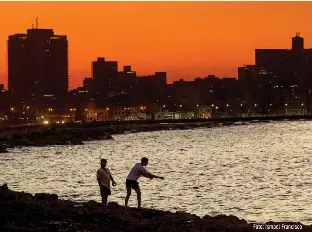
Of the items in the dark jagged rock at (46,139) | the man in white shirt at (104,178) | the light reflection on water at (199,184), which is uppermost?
the man in white shirt at (104,178)

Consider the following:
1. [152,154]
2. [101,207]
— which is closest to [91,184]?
[101,207]

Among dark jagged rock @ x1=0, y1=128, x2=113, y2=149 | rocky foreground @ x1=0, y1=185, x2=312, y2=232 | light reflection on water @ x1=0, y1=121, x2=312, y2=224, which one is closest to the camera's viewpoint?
rocky foreground @ x1=0, y1=185, x2=312, y2=232

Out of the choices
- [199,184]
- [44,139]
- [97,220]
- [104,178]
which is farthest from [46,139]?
[97,220]

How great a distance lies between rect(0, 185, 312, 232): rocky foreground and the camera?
2086 centimetres

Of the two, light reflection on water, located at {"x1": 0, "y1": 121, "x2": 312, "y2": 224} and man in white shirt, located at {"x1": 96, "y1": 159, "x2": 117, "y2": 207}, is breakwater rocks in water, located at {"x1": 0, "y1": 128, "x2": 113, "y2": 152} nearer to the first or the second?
light reflection on water, located at {"x1": 0, "y1": 121, "x2": 312, "y2": 224}

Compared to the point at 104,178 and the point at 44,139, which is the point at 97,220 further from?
the point at 44,139

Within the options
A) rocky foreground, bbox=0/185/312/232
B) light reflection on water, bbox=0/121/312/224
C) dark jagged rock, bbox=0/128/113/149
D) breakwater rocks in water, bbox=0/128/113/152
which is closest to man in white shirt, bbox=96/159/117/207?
rocky foreground, bbox=0/185/312/232

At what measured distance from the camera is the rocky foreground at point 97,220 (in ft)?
68.4

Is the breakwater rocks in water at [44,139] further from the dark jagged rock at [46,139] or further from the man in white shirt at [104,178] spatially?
the man in white shirt at [104,178]

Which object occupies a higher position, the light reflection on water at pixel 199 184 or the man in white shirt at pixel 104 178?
the man in white shirt at pixel 104 178

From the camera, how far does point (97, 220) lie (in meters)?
22.0

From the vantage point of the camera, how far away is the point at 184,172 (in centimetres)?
5981

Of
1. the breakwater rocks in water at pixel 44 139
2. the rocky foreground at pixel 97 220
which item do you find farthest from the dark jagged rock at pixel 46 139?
the rocky foreground at pixel 97 220

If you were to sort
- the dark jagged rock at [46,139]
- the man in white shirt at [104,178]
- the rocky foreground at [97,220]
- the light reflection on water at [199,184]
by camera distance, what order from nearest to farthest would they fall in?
the rocky foreground at [97,220] < the man in white shirt at [104,178] < the light reflection on water at [199,184] < the dark jagged rock at [46,139]
